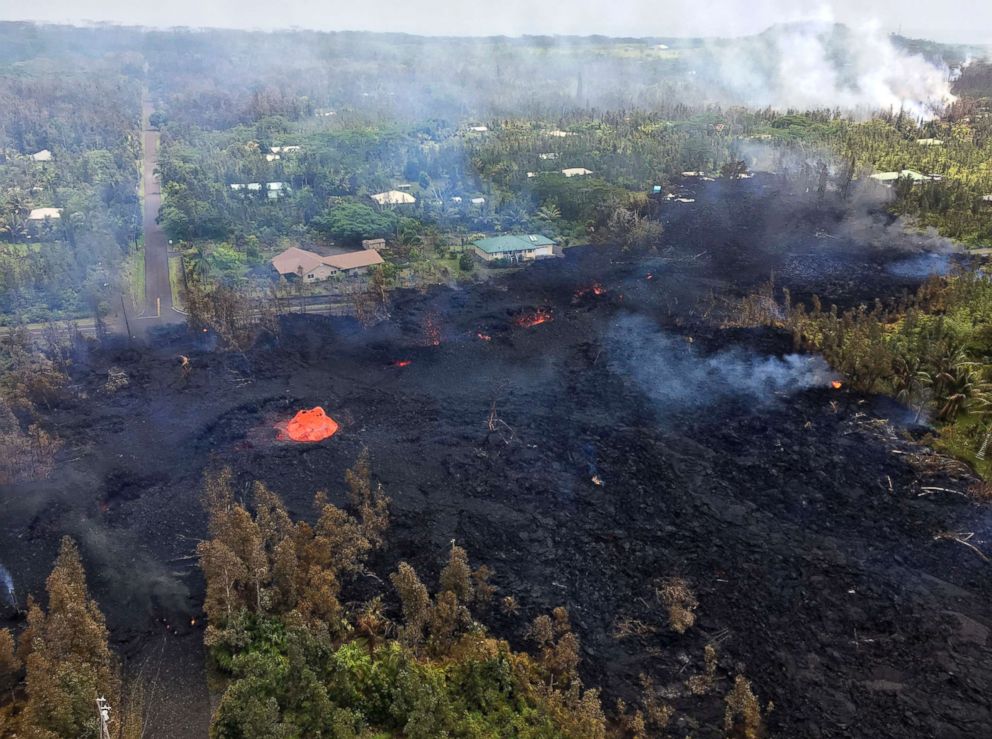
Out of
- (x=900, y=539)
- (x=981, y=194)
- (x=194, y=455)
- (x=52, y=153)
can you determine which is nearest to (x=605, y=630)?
(x=900, y=539)

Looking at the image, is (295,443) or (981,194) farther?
(981,194)

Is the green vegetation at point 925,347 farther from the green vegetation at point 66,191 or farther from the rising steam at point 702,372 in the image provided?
the green vegetation at point 66,191

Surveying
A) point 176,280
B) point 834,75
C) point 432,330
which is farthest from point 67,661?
point 834,75

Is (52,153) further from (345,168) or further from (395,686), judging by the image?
(395,686)

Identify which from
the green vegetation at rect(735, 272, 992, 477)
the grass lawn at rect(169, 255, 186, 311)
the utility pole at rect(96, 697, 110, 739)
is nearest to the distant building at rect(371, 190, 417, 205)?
the grass lawn at rect(169, 255, 186, 311)

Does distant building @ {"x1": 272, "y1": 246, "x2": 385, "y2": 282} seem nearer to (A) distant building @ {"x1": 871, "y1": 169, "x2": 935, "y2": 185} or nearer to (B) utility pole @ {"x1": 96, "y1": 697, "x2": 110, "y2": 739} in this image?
(B) utility pole @ {"x1": 96, "y1": 697, "x2": 110, "y2": 739}

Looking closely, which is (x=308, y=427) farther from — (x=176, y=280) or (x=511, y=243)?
(x=511, y=243)
